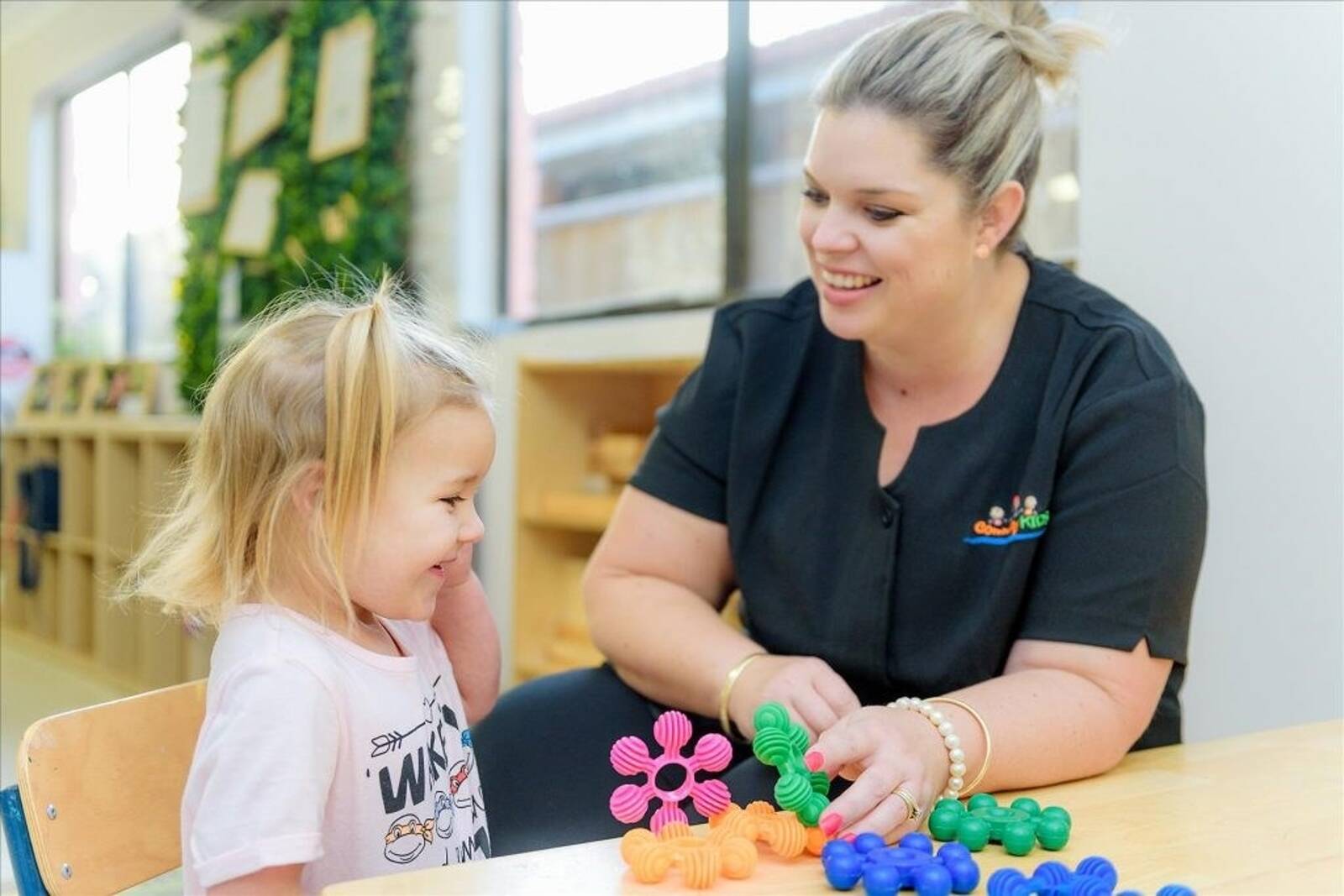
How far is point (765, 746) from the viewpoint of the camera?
91cm

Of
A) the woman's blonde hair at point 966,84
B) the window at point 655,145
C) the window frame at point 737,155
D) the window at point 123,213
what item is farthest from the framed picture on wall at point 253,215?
the woman's blonde hair at point 966,84

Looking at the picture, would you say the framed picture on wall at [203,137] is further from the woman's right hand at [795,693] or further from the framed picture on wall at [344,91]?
the woman's right hand at [795,693]

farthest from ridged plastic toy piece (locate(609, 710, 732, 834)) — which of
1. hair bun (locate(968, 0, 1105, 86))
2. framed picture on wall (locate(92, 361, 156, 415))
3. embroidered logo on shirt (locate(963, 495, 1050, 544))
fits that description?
framed picture on wall (locate(92, 361, 156, 415))

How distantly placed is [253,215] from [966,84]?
225cm

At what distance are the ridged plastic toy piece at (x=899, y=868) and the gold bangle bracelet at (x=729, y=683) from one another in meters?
0.49

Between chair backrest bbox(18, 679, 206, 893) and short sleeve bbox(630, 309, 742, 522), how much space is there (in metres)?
0.56

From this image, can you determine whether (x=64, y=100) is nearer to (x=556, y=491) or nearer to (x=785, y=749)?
(x=556, y=491)

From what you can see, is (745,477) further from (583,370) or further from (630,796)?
(583,370)

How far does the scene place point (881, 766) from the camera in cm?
92

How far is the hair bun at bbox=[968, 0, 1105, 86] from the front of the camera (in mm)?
1374

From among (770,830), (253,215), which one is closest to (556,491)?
(253,215)

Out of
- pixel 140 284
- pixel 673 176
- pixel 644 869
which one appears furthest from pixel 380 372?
pixel 673 176

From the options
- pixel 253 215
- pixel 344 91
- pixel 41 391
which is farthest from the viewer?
pixel 344 91

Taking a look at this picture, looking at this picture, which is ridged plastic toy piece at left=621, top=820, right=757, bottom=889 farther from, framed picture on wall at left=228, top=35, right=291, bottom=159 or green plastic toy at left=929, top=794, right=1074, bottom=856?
framed picture on wall at left=228, top=35, right=291, bottom=159
